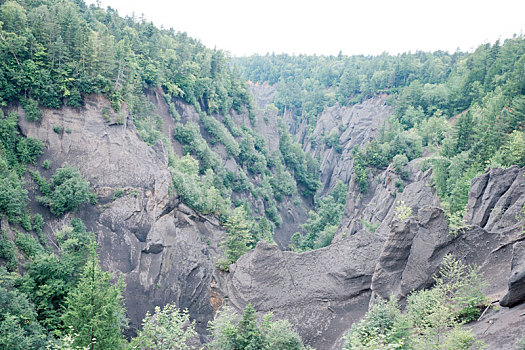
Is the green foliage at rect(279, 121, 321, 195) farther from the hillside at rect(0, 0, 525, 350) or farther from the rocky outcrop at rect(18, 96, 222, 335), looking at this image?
the rocky outcrop at rect(18, 96, 222, 335)

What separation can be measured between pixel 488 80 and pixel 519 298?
6650cm

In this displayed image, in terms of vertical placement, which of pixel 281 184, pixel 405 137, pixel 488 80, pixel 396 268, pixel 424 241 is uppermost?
pixel 488 80

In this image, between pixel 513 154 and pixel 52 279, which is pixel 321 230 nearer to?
pixel 513 154

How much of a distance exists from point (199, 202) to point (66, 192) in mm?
15829

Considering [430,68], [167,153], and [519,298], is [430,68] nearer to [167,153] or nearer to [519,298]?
[167,153]

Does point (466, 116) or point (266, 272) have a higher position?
point (466, 116)

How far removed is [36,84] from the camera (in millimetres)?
40281

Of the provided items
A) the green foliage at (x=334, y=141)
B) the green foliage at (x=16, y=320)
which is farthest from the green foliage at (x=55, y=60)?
the green foliage at (x=334, y=141)

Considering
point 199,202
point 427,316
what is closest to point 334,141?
point 199,202

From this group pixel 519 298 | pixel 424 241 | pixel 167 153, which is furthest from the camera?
pixel 167 153

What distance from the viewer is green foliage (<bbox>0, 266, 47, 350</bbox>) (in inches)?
939

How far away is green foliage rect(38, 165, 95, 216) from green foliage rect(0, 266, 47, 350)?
31.7 feet

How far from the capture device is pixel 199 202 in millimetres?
47625

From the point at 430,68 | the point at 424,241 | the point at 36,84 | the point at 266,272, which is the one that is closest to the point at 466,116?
the point at 424,241
